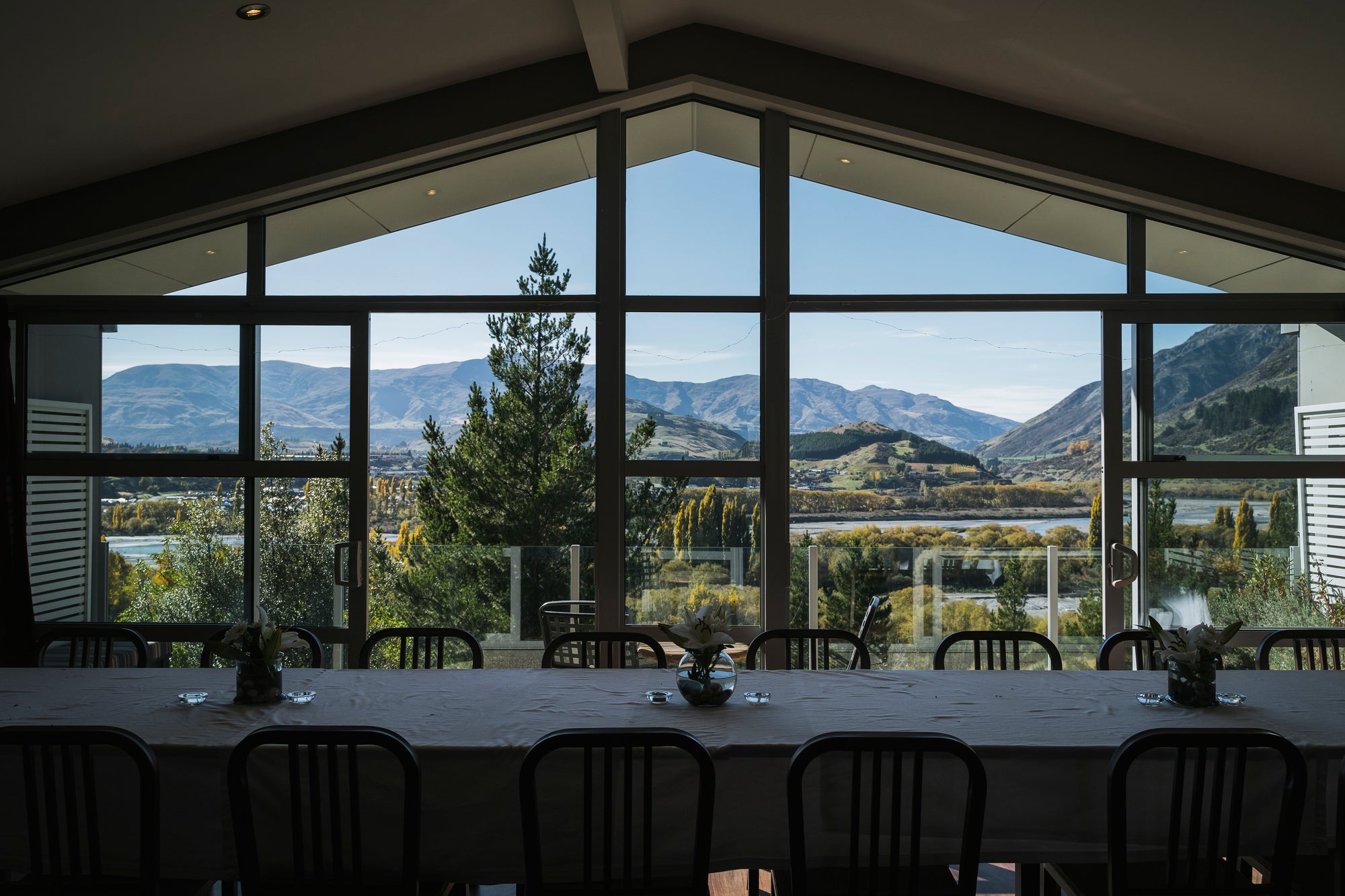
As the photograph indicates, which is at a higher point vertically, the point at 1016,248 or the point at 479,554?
the point at 1016,248

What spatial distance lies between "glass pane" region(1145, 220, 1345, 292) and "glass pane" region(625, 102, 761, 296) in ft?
7.17

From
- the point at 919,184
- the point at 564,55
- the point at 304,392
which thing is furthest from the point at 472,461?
the point at 919,184

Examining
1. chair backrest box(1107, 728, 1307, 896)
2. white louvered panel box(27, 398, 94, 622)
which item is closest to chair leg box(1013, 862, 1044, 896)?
chair backrest box(1107, 728, 1307, 896)

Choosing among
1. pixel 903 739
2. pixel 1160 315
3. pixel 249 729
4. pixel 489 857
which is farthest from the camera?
pixel 1160 315

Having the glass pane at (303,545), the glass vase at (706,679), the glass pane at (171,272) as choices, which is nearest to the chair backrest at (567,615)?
the glass pane at (303,545)

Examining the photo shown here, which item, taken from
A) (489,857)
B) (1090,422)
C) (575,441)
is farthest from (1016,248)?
(489,857)

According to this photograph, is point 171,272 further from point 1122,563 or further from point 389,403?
point 1122,563

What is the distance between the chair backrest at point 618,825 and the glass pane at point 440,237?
3.14m

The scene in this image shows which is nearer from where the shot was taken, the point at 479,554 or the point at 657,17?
the point at 657,17

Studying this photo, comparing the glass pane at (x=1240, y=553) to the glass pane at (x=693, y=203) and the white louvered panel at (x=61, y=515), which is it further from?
the white louvered panel at (x=61, y=515)

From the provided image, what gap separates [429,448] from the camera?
16.4 ft

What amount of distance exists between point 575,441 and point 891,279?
195 cm

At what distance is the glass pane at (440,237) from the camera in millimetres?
4973

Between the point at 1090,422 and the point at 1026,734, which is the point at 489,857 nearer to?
the point at 1026,734
